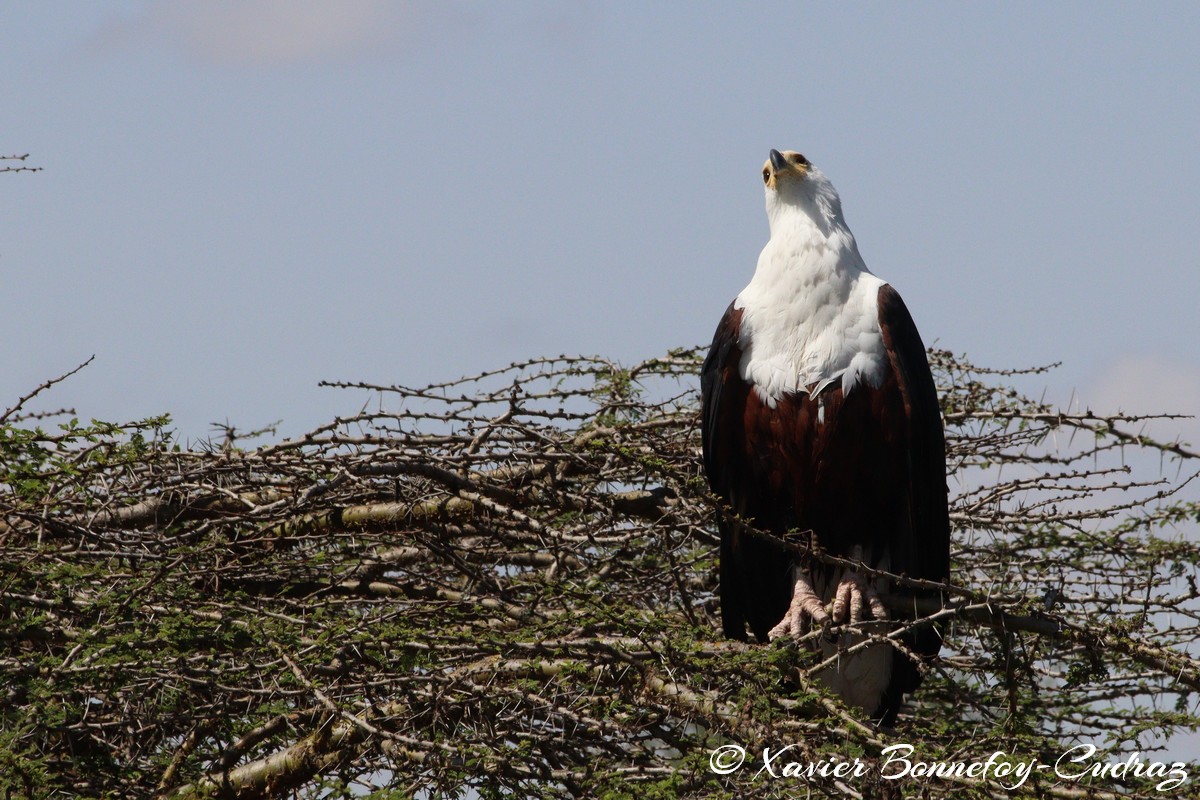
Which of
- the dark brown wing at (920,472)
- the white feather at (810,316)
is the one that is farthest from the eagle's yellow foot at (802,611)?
the white feather at (810,316)

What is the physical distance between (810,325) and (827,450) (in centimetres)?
41

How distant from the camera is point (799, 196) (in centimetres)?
497

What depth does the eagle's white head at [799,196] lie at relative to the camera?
485 centimetres

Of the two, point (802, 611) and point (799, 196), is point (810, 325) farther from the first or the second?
point (802, 611)

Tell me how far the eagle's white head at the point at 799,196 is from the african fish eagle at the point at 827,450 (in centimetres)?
9

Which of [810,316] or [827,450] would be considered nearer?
[827,450]

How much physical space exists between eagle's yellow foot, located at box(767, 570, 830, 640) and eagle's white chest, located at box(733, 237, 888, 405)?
0.62 m

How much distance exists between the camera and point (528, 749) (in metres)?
3.18

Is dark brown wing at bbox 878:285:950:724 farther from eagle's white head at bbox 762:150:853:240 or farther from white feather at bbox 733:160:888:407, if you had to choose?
eagle's white head at bbox 762:150:853:240

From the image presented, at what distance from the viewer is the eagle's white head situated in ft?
15.9

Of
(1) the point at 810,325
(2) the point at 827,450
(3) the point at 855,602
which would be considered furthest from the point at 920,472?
(1) the point at 810,325

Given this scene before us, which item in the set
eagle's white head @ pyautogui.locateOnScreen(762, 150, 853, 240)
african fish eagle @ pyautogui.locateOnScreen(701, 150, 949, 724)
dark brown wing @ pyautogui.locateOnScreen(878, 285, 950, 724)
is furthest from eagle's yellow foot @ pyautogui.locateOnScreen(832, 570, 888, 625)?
eagle's white head @ pyautogui.locateOnScreen(762, 150, 853, 240)

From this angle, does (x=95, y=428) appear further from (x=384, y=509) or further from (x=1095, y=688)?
(x=1095, y=688)

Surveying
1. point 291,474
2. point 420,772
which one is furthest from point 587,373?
point 420,772
